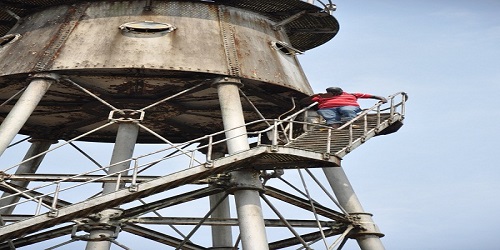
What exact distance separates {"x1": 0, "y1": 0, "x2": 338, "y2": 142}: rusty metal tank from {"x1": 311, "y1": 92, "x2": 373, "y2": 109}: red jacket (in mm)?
721

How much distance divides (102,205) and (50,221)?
1040 mm

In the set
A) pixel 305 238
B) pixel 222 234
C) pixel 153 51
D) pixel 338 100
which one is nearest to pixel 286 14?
pixel 338 100

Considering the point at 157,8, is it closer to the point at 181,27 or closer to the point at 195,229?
the point at 181,27

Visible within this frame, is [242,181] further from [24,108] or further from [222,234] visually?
[222,234]

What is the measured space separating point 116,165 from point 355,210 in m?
5.73

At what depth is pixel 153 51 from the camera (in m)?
19.9

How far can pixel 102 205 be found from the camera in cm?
1780

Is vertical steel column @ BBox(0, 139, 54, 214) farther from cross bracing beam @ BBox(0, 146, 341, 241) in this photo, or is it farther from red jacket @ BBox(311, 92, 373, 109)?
red jacket @ BBox(311, 92, 373, 109)

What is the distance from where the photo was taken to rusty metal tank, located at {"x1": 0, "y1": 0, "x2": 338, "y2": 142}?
65.1ft

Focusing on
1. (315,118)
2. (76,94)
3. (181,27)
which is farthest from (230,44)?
(76,94)

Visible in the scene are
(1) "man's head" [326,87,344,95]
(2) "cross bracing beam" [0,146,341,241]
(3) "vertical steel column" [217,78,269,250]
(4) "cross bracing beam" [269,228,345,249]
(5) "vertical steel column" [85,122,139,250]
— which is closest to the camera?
(2) "cross bracing beam" [0,146,341,241]

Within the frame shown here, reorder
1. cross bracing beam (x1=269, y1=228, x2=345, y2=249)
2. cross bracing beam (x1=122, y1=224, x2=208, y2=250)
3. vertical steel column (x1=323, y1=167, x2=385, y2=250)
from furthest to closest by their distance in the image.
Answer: cross bracing beam (x1=269, y1=228, x2=345, y2=249) < vertical steel column (x1=323, y1=167, x2=385, y2=250) < cross bracing beam (x1=122, y1=224, x2=208, y2=250)

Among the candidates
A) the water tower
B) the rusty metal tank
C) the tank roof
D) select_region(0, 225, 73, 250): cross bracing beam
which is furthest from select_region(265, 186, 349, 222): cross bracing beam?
select_region(0, 225, 73, 250): cross bracing beam

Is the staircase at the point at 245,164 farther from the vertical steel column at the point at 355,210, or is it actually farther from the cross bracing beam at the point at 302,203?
the vertical steel column at the point at 355,210
